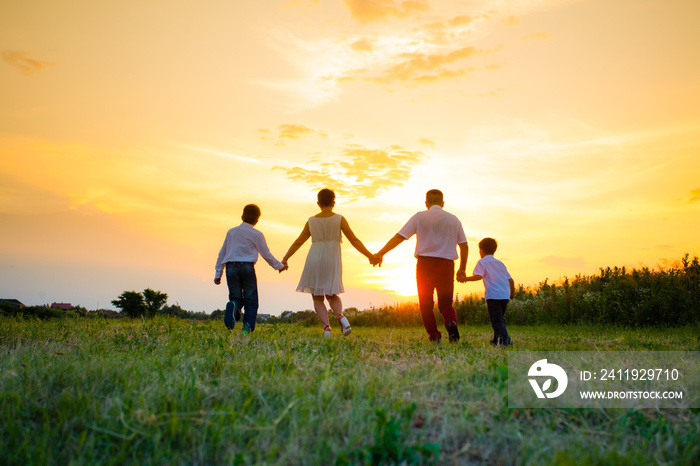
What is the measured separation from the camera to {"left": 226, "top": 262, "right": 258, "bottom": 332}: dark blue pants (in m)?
9.34

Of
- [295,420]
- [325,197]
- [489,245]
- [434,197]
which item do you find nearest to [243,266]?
[325,197]

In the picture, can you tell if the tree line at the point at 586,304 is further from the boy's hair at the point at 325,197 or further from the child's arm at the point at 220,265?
the boy's hair at the point at 325,197

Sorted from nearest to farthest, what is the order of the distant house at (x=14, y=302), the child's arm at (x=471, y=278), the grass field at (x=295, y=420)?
the grass field at (x=295, y=420), the child's arm at (x=471, y=278), the distant house at (x=14, y=302)

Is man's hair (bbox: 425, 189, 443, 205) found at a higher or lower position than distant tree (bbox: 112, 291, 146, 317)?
higher

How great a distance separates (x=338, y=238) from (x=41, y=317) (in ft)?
23.6

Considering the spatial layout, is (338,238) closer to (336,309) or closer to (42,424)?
(336,309)

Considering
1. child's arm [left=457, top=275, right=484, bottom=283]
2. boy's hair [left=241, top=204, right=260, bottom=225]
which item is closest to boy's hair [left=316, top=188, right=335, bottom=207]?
boy's hair [left=241, top=204, right=260, bottom=225]

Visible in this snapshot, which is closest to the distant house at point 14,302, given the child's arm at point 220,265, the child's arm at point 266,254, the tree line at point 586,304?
the tree line at point 586,304

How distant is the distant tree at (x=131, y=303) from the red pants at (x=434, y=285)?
26.5ft

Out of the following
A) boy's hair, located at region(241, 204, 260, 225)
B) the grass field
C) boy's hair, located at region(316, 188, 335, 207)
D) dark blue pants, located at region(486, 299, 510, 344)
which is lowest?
the grass field

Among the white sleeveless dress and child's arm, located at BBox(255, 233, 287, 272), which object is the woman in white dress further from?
child's arm, located at BBox(255, 233, 287, 272)

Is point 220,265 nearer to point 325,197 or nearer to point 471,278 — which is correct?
point 325,197

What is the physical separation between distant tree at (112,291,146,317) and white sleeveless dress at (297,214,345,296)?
599 cm

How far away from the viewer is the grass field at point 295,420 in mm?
3084
